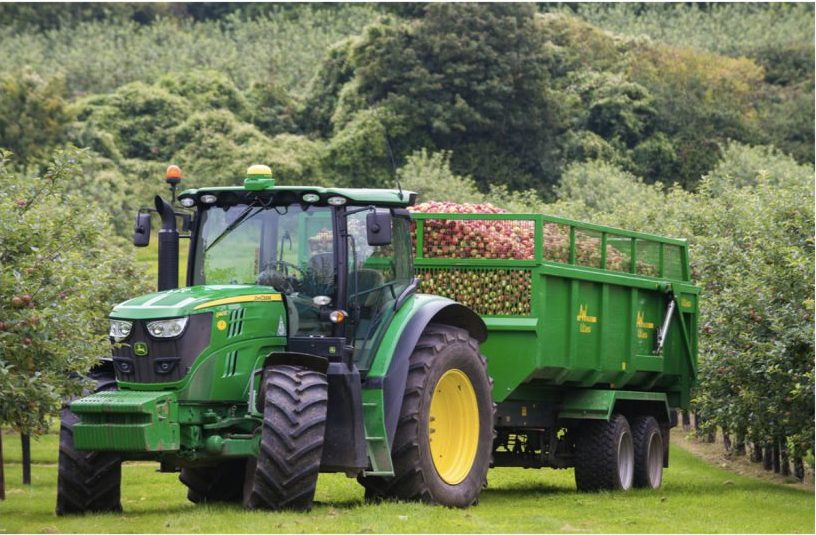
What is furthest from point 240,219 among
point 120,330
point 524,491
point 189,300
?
point 524,491

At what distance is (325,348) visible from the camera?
12.8 m

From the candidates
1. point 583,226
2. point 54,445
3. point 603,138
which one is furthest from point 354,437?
point 603,138

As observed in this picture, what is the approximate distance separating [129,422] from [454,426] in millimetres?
3455

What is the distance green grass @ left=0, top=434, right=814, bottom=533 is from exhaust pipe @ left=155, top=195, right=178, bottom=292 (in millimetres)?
2109

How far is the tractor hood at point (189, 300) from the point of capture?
39.9 ft

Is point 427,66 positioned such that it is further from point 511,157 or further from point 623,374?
point 623,374

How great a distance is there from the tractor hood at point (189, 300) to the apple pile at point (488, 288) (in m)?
2.90

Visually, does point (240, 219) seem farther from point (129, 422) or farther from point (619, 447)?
point (619, 447)

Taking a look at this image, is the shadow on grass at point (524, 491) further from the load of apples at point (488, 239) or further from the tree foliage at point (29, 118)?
the tree foliage at point (29, 118)

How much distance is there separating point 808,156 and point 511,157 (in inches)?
552

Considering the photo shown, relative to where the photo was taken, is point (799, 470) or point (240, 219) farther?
point (799, 470)

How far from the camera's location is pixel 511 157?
5547 centimetres

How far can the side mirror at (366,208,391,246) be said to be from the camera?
12.4 m

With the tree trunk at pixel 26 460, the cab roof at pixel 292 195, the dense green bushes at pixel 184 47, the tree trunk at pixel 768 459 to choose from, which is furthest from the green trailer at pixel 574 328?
the dense green bushes at pixel 184 47
